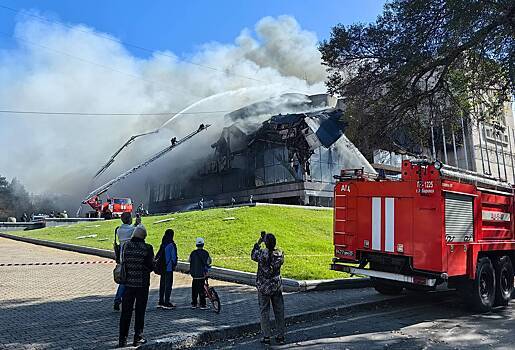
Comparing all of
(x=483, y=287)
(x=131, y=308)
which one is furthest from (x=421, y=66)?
(x=131, y=308)

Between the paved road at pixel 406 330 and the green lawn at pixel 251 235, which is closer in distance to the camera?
the paved road at pixel 406 330

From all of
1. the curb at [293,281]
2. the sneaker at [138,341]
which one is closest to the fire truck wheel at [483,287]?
the curb at [293,281]

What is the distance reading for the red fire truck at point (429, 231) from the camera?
8547 millimetres

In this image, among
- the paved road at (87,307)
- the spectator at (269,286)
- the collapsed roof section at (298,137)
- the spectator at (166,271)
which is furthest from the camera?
the collapsed roof section at (298,137)

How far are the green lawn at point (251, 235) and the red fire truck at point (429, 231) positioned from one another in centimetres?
247

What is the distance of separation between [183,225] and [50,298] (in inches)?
510

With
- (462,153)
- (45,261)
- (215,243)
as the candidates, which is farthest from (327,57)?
(462,153)

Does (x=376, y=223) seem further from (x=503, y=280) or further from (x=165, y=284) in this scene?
(x=165, y=284)

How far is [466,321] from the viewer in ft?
27.0

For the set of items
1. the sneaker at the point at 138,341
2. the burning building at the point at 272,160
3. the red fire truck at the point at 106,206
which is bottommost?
the sneaker at the point at 138,341

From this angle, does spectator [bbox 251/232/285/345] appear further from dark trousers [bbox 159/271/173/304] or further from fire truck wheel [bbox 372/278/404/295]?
fire truck wheel [bbox 372/278/404/295]

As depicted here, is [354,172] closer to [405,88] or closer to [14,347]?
[405,88]

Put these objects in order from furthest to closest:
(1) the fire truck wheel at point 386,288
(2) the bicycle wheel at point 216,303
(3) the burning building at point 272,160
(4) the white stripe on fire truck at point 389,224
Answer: (3) the burning building at point 272,160
(1) the fire truck wheel at point 386,288
(4) the white stripe on fire truck at point 389,224
(2) the bicycle wheel at point 216,303

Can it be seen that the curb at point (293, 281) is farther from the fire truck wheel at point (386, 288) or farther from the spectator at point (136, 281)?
the spectator at point (136, 281)
